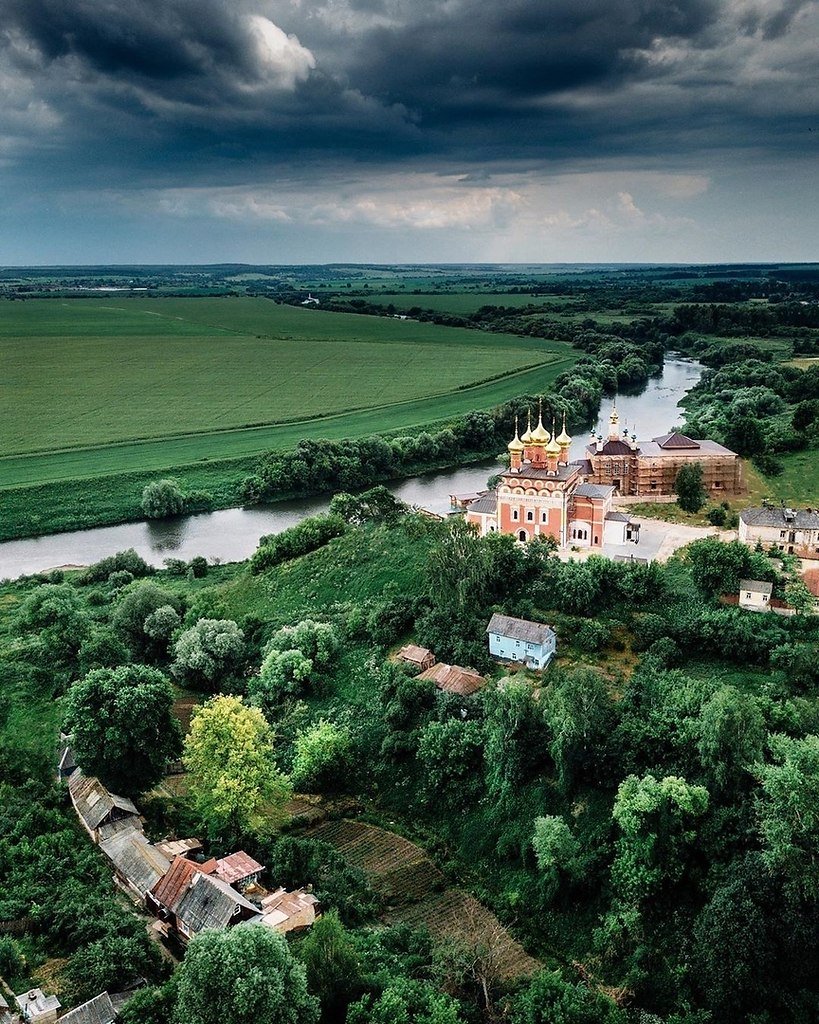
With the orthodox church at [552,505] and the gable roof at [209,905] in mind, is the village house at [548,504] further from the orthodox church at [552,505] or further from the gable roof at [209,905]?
the gable roof at [209,905]

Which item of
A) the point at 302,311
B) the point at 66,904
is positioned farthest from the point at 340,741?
the point at 302,311

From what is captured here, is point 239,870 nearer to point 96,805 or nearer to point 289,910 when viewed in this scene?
point 289,910

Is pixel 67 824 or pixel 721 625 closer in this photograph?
pixel 67 824

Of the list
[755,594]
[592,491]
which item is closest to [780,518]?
[755,594]

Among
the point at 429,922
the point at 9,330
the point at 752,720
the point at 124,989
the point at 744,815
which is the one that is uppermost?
the point at 9,330

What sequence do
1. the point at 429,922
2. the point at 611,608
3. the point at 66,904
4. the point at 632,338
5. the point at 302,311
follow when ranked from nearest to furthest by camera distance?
the point at 66,904 < the point at 429,922 < the point at 611,608 < the point at 632,338 < the point at 302,311

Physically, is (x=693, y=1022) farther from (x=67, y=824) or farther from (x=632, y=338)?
(x=632, y=338)

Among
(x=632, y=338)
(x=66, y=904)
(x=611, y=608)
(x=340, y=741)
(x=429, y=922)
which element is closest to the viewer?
(x=66, y=904)
